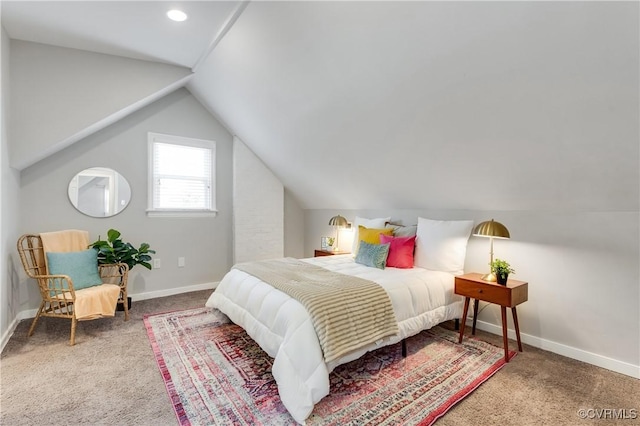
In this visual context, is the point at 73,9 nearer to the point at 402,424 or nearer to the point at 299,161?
the point at 299,161

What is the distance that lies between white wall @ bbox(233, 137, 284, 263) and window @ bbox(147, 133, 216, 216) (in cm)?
39

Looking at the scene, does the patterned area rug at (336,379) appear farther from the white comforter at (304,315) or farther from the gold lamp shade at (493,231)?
the gold lamp shade at (493,231)

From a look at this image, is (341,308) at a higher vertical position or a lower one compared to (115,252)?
lower

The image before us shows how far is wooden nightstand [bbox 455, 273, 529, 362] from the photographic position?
240 cm

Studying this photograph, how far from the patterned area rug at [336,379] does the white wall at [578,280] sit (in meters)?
0.54

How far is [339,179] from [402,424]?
9.43ft

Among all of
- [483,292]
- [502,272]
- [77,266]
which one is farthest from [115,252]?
[502,272]

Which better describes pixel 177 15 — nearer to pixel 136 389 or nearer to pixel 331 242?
pixel 136 389

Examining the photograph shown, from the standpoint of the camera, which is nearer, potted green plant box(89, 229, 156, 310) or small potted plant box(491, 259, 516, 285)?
small potted plant box(491, 259, 516, 285)

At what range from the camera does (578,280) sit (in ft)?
8.17

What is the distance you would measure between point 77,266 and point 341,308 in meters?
2.77

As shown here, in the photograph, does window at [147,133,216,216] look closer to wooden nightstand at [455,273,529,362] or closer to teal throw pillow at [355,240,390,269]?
Result: teal throw pillow at [355,240,390,269]

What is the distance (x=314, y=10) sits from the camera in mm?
2211

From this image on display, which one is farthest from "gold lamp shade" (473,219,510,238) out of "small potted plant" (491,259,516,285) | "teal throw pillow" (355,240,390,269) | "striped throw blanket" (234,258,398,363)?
"striped throw blanket" (234,258,398,363)
